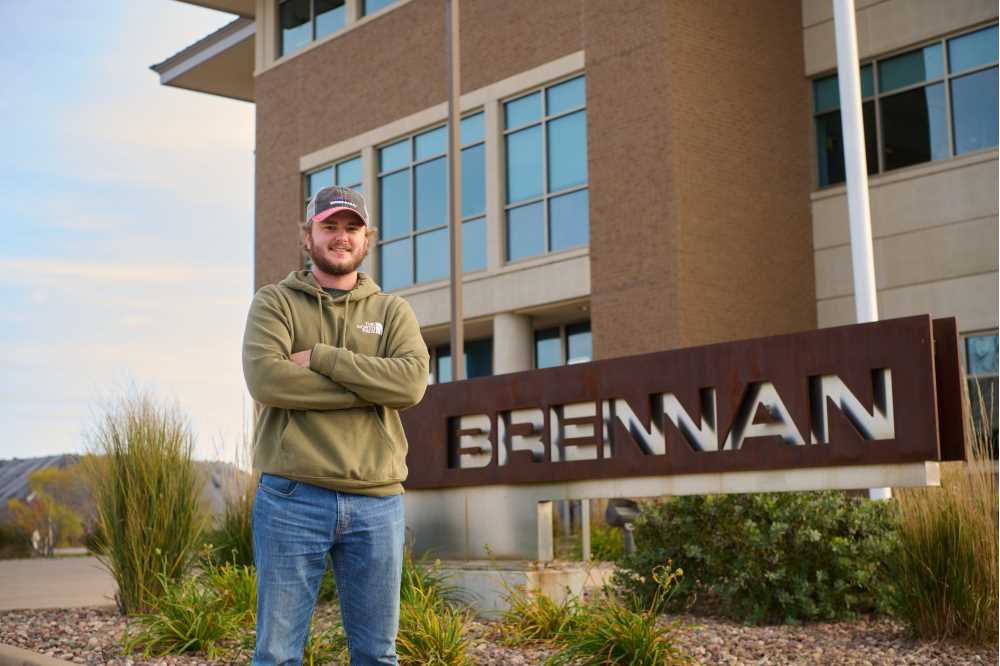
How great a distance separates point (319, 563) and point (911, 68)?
55.6ft

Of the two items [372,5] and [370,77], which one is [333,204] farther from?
[372,5]

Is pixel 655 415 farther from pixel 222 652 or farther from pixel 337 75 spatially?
pixel 337 75

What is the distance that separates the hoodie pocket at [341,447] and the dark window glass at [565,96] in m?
15.4

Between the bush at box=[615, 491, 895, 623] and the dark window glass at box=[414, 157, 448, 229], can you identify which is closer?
the bush at box=[615, 491, 895, 623]

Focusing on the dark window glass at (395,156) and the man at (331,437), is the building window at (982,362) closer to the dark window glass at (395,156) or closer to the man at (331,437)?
the dark window glass at (395,156)

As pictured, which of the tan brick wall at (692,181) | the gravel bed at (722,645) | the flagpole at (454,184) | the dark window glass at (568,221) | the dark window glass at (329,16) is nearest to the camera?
the gravel bed at (722,645)

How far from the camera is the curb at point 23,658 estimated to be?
661 cm

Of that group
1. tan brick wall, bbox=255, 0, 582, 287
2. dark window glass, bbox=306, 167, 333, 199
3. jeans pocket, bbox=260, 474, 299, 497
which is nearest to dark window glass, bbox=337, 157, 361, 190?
dark window glass, bbox=306, 167, 333, 199

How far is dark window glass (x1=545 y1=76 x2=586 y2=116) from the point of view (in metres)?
18.8

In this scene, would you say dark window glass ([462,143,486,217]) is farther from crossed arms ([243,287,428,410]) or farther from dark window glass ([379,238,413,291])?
crossed arms ([243,287,428,410])

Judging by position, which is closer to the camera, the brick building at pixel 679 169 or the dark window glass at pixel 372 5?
the brick building at pixel 679 169

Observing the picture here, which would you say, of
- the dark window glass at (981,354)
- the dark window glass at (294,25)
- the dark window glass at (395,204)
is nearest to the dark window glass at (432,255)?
the dark window glass at (395,204)

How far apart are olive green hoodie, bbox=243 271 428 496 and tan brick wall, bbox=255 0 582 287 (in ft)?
50.1

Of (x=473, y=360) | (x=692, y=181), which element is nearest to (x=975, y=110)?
(x=692, y=181)
